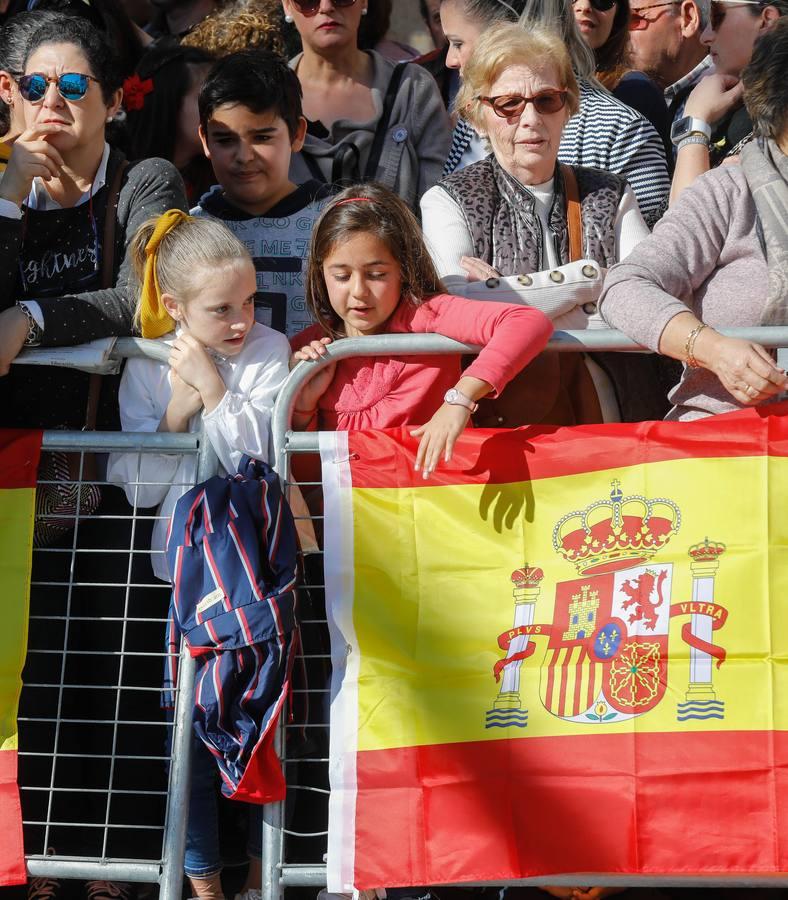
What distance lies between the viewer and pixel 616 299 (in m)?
3.86

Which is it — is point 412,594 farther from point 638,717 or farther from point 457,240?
point 457,240

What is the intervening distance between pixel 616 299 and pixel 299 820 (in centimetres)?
182

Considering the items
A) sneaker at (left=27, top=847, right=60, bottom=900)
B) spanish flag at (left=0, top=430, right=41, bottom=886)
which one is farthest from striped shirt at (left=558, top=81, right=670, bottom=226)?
sneaker at (left=27, top=847, right=60, bottom=900)

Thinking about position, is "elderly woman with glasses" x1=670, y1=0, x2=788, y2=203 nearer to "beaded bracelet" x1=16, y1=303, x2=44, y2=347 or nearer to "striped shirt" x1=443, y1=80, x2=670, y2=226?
"striped shirt" x1=443, y1=80, x2=670, y2=226

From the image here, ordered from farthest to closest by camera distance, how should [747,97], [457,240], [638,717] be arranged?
1. [457,240]
2. [747,97]
3. [638,717]

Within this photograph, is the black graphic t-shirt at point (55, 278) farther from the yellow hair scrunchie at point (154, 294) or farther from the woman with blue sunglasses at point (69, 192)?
the yellow hair scrunchie at point (154, 294)

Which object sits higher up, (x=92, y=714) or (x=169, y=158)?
(x=169, y=158)

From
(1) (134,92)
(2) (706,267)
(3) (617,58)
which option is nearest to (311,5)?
(1) (134,92)

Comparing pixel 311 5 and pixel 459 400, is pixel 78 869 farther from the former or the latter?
pixel 311 5

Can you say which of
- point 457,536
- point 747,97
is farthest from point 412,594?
point 747,97

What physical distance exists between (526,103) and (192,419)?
1.50 metres

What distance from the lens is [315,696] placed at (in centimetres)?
410

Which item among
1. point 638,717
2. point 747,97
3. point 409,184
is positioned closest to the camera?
point 638,717

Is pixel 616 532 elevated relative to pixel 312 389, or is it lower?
lower
